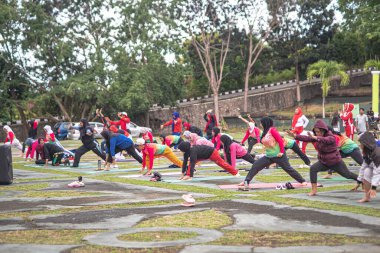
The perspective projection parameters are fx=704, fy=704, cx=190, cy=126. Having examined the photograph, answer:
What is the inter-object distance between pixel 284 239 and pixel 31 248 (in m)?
3.26

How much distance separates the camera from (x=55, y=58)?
53.1m

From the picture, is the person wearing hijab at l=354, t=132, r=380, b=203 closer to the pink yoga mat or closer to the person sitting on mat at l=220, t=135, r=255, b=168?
the pink yoga mat

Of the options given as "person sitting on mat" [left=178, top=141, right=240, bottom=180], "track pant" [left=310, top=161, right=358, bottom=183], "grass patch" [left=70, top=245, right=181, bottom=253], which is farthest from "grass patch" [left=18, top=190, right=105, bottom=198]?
"grass patch" [left=70, top=245, right=181, bottom=253]

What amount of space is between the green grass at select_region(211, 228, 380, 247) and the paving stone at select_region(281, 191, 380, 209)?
3.02 meters

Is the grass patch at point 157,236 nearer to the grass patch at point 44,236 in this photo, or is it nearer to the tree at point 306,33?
the grass patch at point 44,236

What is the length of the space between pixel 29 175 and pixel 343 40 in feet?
170

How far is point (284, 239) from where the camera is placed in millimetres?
9250

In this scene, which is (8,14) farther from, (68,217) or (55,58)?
(68,217)

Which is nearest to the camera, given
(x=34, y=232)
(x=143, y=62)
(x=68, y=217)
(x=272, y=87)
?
(x=34, y=232)

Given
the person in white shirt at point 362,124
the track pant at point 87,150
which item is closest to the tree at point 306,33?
the person in white shirt at point 362,124

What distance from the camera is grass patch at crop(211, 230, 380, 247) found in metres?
8.93

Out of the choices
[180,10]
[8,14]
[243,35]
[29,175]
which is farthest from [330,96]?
[29,175]

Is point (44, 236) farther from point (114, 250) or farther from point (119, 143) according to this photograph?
point (119, 143)

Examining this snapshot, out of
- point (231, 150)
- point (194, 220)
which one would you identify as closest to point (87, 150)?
point (231, 150)
